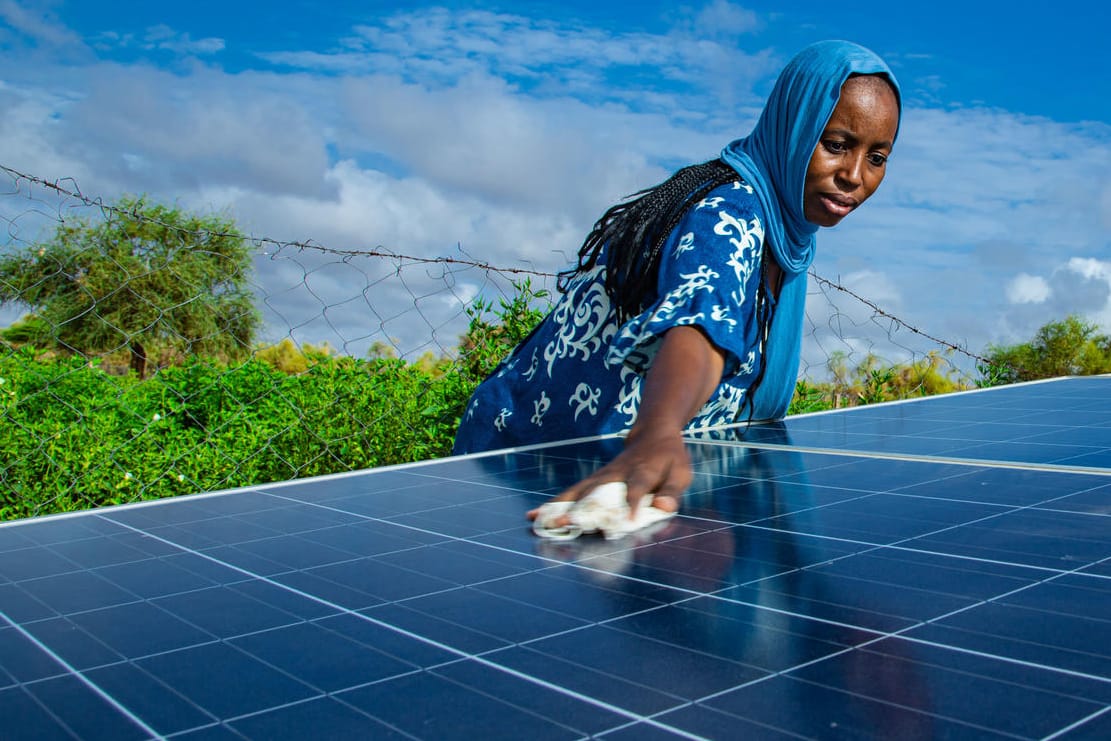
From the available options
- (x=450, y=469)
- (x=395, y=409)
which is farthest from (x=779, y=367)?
(x=395, y=409)

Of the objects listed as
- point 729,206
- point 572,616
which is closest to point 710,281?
point 729,206

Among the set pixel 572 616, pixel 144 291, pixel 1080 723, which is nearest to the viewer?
pixel 1080 723

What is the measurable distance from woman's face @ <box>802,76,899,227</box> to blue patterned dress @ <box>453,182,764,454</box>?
20 centimetres

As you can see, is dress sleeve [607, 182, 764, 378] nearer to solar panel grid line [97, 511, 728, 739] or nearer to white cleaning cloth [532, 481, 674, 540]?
white cleaning cloth [532, 481, 674, 540]

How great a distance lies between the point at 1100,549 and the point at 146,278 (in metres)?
12.1

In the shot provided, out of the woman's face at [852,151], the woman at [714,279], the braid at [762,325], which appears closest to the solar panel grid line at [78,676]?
the woman at [714,279]

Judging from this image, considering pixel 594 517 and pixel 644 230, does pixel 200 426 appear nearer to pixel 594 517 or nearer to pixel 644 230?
pixel 644 230

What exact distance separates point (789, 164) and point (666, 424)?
1212 mm

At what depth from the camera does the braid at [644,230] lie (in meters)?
2.75

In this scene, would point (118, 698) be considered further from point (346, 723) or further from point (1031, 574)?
point (1031, 574)

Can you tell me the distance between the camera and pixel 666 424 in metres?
1.97

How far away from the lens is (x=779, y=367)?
3.20 meters

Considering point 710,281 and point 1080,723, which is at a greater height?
point 710,281

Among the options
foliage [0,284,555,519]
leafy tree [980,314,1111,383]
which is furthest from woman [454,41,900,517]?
leafy tree [980,314,1111,383]
